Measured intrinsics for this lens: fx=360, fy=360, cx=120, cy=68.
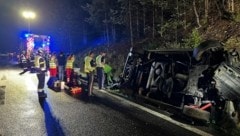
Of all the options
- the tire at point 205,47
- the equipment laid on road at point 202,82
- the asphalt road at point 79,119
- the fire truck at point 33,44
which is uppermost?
the fire truck at point 33,44

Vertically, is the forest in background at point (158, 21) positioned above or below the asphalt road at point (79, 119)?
above

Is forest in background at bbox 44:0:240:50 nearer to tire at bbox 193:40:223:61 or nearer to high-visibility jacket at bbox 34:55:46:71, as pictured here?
tire at bbox 193:40:223:61

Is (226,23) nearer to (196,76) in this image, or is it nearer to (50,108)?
(196,76)

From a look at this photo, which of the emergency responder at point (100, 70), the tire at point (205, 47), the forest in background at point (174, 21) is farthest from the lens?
the forest in background at point (174, 21)

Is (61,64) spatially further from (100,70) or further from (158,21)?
(158,21)

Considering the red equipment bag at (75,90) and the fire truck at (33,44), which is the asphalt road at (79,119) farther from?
the fire truck at (33,44)

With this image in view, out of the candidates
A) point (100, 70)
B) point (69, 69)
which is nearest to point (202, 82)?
point (100, 70)

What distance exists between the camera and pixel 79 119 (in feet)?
28.6

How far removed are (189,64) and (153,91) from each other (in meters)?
1.99

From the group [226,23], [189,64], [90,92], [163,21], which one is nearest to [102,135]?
[189,64]

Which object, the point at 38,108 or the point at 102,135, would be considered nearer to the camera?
the point at 102,135

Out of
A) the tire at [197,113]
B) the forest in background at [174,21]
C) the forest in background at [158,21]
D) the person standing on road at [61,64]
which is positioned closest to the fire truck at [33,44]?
the forest in background at [158,21]

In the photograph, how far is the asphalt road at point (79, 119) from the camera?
742cm

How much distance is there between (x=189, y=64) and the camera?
9.44 metres
